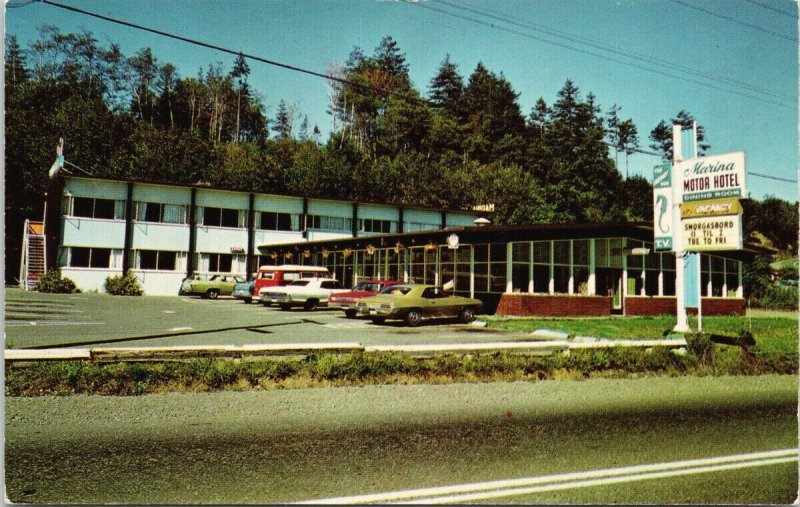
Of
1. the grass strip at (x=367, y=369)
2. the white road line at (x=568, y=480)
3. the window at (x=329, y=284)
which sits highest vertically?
the window at (x=329, y=284)

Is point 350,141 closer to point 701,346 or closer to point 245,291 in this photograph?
point 245,291

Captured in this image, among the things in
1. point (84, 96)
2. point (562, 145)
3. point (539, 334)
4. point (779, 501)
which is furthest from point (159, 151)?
point (779, 501)

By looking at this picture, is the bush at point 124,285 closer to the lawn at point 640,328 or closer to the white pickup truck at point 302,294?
the white pickup truck at point 302,294

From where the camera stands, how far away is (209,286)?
31188 millimetres

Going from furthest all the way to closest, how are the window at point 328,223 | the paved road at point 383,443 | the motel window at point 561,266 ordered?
the window at point 328,223 → the motel window at point 561,266 → the paved road at point 383,443

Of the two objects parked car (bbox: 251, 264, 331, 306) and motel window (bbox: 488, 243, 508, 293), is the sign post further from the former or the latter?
parked car (bbox: 251, 264, 331, 306)

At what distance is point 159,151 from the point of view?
4303 centimetres

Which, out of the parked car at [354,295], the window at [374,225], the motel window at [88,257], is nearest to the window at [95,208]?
the motel window at [88,257]

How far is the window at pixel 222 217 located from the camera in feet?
117

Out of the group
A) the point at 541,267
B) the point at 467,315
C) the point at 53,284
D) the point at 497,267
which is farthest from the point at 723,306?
the point at 53,284

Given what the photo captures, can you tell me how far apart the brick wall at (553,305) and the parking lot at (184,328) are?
10.8ft

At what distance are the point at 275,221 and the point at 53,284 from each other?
17928 mm

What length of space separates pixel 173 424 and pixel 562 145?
149 feet

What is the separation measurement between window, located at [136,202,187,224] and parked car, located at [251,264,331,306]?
34.9ft
